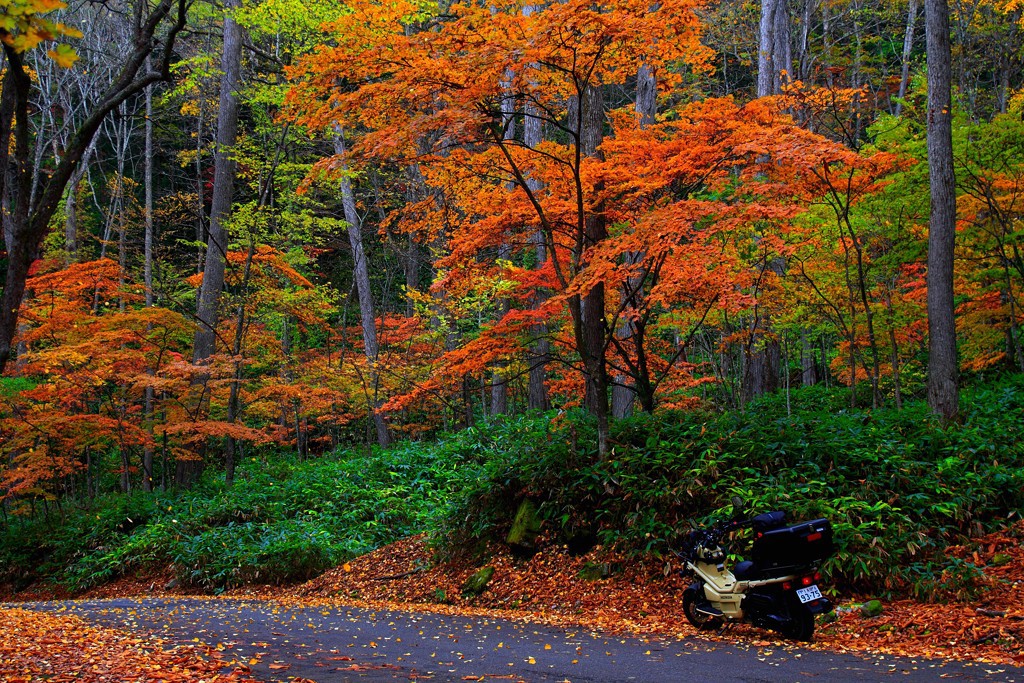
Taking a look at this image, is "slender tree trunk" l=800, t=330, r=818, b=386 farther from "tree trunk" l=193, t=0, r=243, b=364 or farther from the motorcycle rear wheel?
"tree trunk" l=193, t=0, r=243, b=364

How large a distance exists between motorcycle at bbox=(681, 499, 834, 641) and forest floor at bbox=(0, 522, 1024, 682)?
7.3 inches

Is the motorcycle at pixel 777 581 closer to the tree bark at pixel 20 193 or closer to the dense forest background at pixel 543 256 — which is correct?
the dense forest background at pixel 543 256

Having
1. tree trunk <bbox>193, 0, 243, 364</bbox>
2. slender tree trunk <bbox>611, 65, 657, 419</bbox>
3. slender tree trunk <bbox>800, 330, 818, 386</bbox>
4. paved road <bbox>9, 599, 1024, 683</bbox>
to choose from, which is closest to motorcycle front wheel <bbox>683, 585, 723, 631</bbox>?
paved road <bbox>9, 599, 1024, 683</bbox>

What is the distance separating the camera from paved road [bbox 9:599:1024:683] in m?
4.46

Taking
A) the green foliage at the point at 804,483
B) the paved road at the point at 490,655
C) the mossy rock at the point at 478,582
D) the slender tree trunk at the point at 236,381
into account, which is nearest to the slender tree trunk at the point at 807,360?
the green foliage at the point at 804,483

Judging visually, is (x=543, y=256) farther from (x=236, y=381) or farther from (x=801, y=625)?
(x=801, y=625)

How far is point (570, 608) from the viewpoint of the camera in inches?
290

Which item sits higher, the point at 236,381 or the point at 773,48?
the point at 773,48

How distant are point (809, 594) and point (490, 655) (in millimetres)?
2313

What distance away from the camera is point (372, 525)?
12.2m

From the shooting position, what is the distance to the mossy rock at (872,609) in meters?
5.92

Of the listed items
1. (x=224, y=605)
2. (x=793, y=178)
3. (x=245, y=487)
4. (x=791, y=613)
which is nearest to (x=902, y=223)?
(x=793, y=178)

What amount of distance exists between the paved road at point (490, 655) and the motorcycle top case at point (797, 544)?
0.60m

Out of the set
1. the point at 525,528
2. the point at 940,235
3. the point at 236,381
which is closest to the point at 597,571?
the point at 525,528
